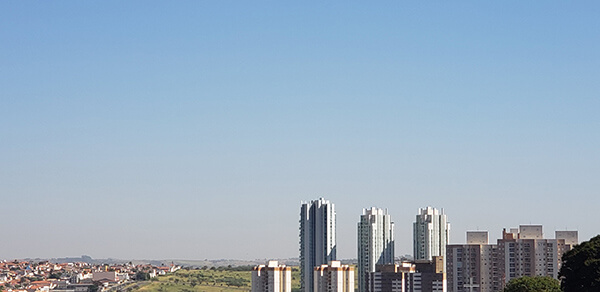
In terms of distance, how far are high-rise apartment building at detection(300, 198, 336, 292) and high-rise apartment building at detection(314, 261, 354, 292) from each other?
15965 millimetres

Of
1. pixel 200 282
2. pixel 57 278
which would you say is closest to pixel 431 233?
pixel 200 282

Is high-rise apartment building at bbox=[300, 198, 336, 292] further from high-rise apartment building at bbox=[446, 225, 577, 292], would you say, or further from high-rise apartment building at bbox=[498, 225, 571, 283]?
high-rise apartment building at bbox=[498, 225, 571, 283]

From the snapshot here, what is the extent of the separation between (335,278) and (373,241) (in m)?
20.7

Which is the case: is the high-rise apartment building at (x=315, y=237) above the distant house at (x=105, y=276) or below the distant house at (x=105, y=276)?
above

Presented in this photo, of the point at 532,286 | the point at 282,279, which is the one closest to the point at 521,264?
the point at 282,279

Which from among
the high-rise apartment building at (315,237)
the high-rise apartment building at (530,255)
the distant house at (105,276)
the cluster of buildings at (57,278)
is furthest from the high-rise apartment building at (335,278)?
the distant house at (105,276)

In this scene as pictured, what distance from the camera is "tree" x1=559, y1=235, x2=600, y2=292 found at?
3953 cm

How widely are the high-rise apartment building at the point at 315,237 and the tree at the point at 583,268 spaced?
5173 cm

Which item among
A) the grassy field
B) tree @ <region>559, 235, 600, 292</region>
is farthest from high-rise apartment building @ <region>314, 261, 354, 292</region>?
the grassy field

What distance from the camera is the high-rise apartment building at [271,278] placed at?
76.7 meters

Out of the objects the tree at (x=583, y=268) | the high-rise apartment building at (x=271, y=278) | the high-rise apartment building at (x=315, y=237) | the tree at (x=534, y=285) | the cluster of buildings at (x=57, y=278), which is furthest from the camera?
the cluster of buildings at (x=57, y=278)

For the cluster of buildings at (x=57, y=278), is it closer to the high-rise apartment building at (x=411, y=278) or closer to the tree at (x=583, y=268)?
the high-rise apartment building at (x=411, y=278)

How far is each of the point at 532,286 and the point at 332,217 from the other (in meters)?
45.6

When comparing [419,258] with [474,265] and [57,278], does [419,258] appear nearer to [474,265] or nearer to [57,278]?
[474,265]
